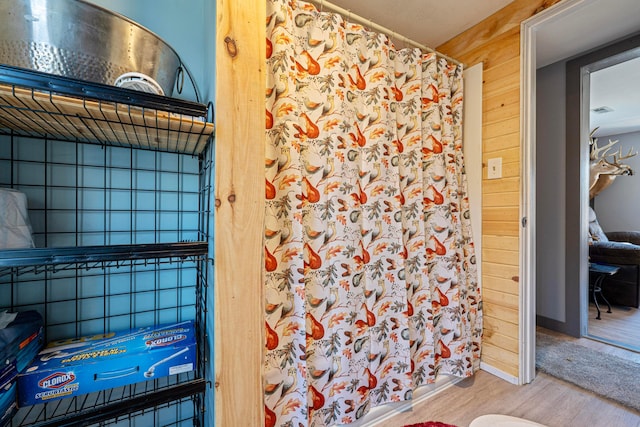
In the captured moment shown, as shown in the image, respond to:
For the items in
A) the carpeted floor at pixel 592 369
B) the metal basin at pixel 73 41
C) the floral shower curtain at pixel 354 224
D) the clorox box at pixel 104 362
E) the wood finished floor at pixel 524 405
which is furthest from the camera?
the carpeted floor at pixel 592 369

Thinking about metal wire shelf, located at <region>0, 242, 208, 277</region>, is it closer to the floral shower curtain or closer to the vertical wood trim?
the vertical wood trim

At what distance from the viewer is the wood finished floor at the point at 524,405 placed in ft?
4.50

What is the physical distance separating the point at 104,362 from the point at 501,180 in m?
2.11

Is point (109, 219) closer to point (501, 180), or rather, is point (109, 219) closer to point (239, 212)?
point (239, 212)

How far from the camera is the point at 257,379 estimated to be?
72 cm

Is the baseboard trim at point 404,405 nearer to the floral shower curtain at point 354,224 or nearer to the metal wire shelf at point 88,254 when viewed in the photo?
the floral shower curtain at point 354,224

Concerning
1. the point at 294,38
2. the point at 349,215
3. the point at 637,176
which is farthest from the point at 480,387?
the point at 637,176

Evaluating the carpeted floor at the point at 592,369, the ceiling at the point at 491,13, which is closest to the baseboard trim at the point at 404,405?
the carpeted floor at the point at 592,369

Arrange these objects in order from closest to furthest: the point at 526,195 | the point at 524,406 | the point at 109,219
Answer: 1. the point at 109,219
2. the point at 524,406
3. the point at 526,195

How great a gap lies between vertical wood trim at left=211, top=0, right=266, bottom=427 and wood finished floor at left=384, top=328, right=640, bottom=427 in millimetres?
1111

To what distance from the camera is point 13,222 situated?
690 mm

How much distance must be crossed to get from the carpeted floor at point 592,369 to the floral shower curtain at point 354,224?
69 cm

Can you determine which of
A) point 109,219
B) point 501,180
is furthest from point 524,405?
point 109,219

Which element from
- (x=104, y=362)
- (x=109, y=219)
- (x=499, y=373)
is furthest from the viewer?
(x=499, y=373)
